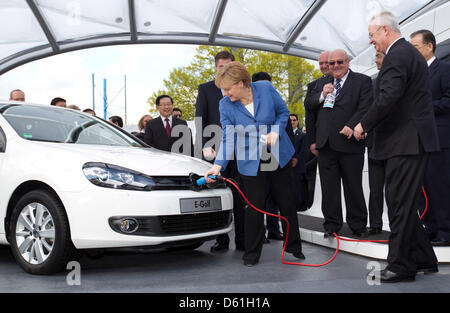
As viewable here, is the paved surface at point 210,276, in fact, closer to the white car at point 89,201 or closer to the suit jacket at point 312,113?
the white car at point 89,201

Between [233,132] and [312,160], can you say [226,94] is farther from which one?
[312,160]

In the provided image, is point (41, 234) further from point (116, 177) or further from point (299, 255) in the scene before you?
point (299, 255)

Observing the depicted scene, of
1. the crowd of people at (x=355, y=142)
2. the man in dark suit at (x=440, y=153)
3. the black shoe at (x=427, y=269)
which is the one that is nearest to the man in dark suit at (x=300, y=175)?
the crowd of people at (x=355, y=142)

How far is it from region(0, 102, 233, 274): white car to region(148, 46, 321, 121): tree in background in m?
23.4

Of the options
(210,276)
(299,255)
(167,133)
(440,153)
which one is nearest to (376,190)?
(440,153)

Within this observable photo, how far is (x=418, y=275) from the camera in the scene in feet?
13.2

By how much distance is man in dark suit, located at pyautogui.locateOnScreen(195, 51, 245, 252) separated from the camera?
5402 mm

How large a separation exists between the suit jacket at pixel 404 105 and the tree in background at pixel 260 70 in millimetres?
23805

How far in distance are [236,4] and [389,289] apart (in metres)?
10.9

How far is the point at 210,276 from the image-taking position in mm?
4156

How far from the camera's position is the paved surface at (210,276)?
3.63 metres

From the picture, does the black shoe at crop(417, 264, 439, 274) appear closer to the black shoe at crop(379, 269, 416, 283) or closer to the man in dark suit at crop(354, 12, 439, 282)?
the man in dark suit at crop(354, 12, 439, 282)

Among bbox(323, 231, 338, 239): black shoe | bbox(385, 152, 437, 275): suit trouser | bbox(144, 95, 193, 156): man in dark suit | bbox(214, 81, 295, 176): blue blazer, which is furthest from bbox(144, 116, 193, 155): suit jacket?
bbox(385, 152, 437, 275): suit trouser

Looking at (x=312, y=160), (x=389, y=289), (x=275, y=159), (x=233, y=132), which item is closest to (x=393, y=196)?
(x=389, y=289)
